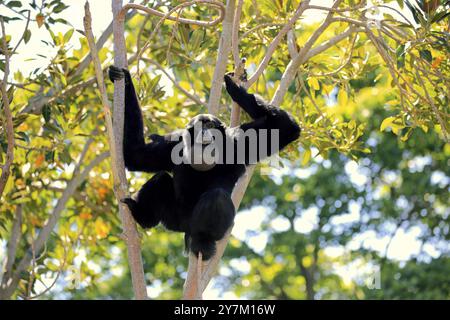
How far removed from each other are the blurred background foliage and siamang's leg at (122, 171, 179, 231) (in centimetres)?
32

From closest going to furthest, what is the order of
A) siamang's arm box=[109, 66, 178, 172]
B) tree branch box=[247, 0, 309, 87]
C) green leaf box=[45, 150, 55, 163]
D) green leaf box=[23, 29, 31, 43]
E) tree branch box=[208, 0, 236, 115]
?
tree branch box=[208, 0, 236, 115]
tree branch box=[247, 0, 309, 87]
siamang's arm box=[109, 66, 178, 172]
green leaf box=[23, 29, 31, 43]
green leaf box=[45, 150, 55, 163]

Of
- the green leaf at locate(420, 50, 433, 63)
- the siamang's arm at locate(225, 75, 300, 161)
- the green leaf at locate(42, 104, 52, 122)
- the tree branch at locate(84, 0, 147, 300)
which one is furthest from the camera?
the green leaf at locate(42, 104, 52, 122)

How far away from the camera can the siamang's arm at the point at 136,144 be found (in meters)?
6.03

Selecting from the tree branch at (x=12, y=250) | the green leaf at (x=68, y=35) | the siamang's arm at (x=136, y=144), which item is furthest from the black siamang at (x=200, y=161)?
the tree branch at (x=12, y=250)

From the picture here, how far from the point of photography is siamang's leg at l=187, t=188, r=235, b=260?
5.53 metres

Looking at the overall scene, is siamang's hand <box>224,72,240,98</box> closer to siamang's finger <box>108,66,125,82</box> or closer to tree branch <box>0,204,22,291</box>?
siamang's finger <box>108,66,125,82</box>

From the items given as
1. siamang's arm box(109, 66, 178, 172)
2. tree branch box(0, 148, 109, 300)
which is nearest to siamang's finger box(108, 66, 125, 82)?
siamang's arm box(109, 66, 178, 172)

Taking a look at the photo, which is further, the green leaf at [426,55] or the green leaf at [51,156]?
the green leaf at [51,156]

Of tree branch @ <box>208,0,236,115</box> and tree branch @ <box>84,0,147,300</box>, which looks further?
tree branch @ <box>208,0,236,115</box>

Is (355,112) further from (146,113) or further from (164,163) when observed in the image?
(164,163)

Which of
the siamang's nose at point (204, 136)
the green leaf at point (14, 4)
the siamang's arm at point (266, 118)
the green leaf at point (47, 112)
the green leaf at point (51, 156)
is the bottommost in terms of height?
the siamang's nose at point (204, 136)

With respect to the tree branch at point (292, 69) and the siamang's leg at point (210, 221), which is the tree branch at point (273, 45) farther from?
the siamang's leg at point (210, 221)

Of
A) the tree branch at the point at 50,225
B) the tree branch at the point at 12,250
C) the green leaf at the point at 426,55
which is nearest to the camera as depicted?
the green leaf at the point at 426,55

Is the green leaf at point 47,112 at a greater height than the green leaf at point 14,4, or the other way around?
the green leaf at point 14,4
